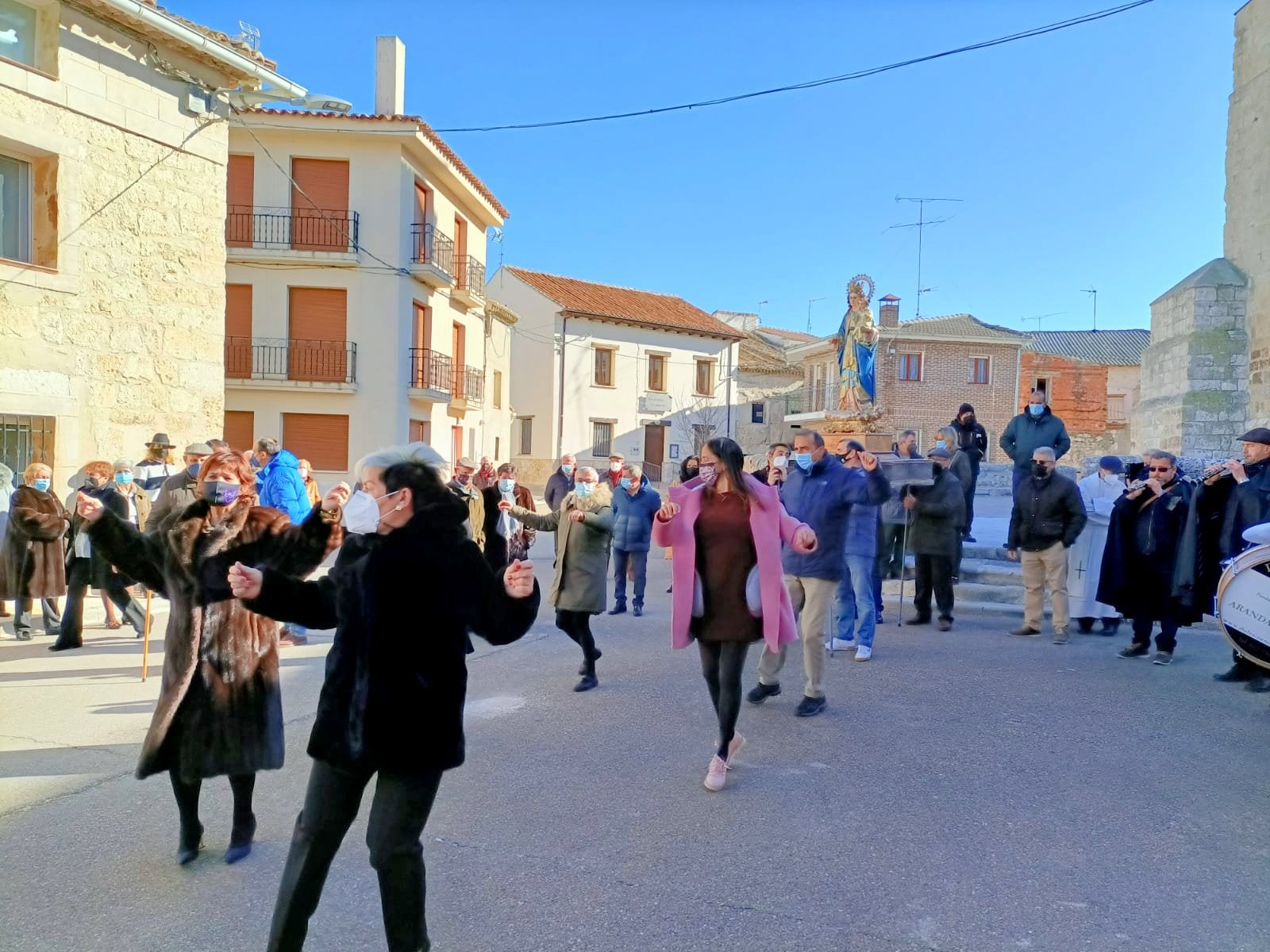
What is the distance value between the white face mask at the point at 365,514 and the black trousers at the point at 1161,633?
7.08 meters

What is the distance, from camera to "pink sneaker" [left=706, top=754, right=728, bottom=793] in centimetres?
451

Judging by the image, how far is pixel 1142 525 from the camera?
776 centimetres

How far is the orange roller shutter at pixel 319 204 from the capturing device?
2300 cm

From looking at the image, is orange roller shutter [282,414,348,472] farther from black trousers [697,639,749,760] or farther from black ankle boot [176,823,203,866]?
black ankle boot [176,823,203,866]

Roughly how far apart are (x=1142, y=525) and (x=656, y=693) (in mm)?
4531

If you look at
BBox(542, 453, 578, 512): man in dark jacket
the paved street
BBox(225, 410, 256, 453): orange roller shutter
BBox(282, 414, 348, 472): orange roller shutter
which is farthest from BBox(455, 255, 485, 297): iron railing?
the paved street

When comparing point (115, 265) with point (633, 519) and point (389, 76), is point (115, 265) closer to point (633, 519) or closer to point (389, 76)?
point (633, 519)

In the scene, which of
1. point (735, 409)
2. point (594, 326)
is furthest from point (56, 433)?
point (735, 409)

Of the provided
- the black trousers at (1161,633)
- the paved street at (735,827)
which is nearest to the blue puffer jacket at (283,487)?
the paved street at (735,827)

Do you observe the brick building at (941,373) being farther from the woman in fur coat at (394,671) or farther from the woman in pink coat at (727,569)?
the woman in fur coat at (394,671)

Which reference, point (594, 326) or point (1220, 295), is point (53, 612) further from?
point (594, 326)

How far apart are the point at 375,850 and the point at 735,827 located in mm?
1908

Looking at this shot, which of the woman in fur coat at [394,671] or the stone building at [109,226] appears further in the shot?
the stone building at [109,226]

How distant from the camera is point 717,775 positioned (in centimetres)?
455
